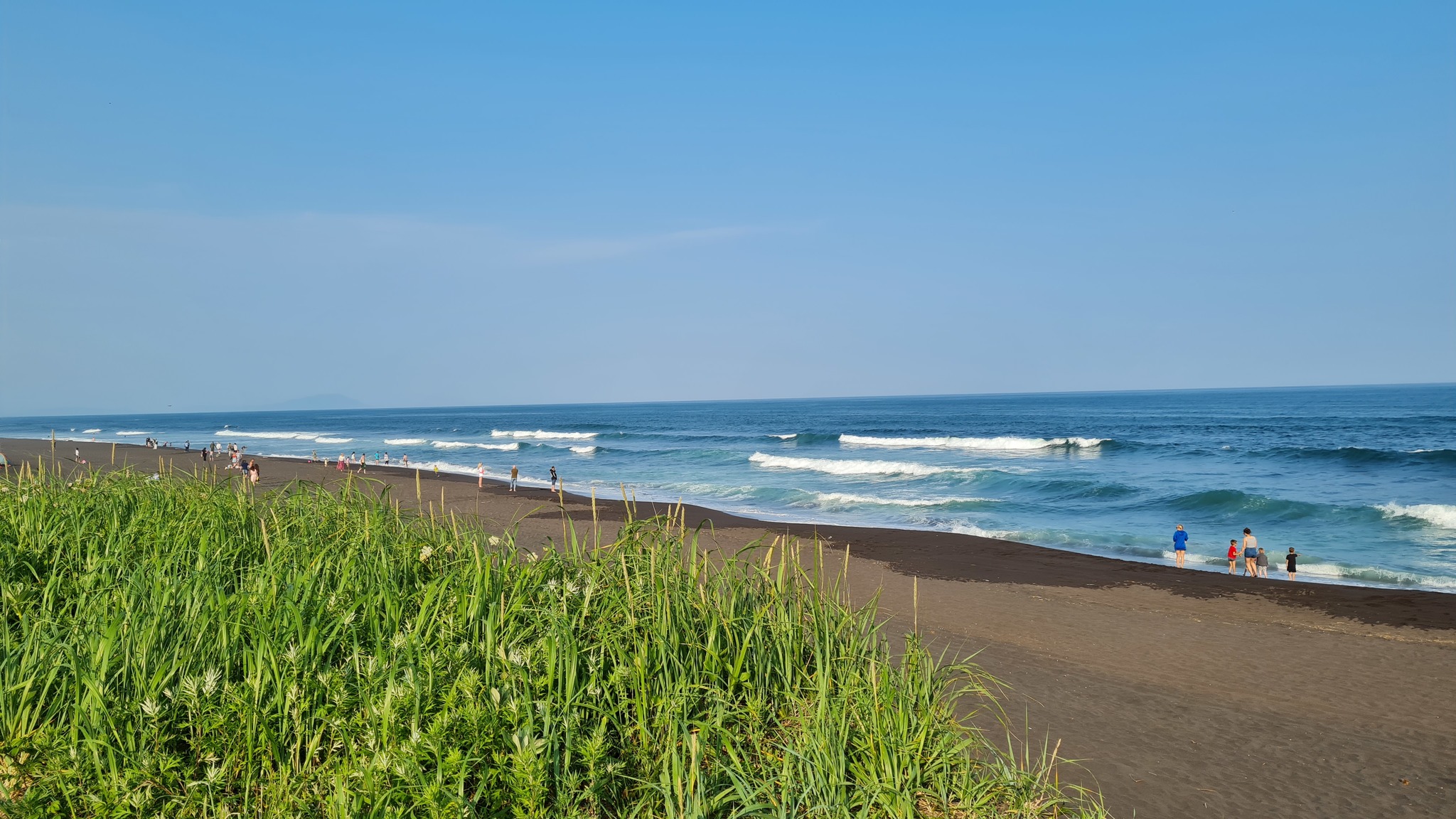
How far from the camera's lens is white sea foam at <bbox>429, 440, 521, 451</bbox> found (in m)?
67.0

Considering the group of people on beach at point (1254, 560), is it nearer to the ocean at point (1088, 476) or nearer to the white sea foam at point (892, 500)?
the ocean at point (1088, 476)

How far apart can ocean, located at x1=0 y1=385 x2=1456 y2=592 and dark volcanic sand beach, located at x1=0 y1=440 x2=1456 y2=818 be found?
3899 mm

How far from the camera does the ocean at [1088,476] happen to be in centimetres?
2191

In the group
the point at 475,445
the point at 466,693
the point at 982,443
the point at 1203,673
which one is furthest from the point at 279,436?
the point at 466,693

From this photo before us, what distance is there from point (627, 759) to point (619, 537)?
1.50 meters

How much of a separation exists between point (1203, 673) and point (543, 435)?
7971 cm

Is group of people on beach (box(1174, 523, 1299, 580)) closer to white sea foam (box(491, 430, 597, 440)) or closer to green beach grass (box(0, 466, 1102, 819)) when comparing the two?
green beach grass (box(0, 466, 1102, 819))

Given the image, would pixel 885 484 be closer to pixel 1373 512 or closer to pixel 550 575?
pixel 1373 512

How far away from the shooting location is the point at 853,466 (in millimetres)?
44031

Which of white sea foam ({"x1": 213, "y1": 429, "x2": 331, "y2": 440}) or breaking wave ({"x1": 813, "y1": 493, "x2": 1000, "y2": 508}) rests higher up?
breaking wave ({"x1": 813, "y1": 493, "x2": 1000, "y2": 508})

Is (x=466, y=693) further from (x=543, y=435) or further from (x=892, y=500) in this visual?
(x=543, y=435)

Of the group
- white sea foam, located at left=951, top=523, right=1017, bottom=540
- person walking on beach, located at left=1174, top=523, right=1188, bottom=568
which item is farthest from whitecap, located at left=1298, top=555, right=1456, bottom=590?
white sea foam, located at left=951, top=523, right=1017, bottom=540

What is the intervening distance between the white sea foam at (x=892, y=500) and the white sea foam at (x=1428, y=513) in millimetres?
11180

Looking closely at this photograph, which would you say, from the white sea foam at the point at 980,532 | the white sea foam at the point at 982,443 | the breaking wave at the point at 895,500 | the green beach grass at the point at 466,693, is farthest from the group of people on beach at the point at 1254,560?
the white sea foam at the point at 982,443
